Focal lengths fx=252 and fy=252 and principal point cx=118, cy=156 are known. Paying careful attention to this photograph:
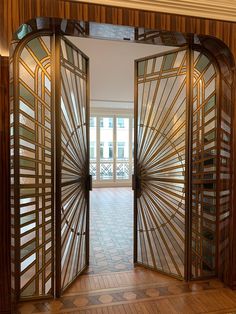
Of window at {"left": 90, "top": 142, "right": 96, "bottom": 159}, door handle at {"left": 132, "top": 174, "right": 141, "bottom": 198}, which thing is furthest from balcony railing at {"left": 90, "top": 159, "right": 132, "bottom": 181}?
door handle at {"left": 132, "top": 174, "right": 141, "bottom": 198}

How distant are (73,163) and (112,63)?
8.10ft

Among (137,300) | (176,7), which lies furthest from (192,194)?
(176,7)

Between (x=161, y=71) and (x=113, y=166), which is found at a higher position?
(x=161, y=71)

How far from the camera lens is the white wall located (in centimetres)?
352

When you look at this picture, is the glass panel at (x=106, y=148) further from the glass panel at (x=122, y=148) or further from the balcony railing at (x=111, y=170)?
the glass panel at (x=122, y=148)

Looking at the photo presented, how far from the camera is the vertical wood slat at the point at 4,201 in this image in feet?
6.03

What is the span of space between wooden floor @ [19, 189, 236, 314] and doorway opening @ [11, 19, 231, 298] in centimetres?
12

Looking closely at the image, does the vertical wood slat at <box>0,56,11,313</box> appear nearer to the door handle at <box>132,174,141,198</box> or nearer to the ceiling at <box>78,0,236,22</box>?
the ceiling at <box>78,0,236,22</box>

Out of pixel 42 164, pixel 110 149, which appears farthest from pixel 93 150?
pixel 42 164

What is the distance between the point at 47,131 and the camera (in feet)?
7.41

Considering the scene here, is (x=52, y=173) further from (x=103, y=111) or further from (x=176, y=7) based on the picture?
(x=103, y=111)

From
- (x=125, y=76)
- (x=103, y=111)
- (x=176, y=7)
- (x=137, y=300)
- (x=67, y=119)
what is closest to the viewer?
(x=176, y=7)

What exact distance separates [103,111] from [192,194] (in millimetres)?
6876

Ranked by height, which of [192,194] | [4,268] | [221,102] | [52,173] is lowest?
[4,268]
